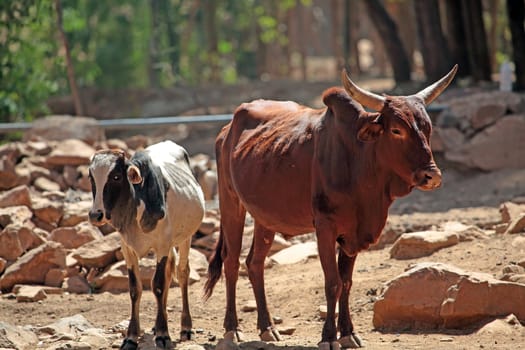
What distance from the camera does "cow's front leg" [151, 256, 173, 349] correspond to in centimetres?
869

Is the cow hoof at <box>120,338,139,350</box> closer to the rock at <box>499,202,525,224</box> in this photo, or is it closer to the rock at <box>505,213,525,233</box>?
the rock at <box>505,213,525,233</box>

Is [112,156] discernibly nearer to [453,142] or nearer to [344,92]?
[344,92]

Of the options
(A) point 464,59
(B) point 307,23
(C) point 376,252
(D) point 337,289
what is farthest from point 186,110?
(B) point 307,23

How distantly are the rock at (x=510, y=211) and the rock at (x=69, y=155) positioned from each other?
608 centimetres

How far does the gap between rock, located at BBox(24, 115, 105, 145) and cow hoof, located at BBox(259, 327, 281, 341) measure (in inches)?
336

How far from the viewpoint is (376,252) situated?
39.2 feet

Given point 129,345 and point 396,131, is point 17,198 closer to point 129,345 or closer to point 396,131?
point 129,345

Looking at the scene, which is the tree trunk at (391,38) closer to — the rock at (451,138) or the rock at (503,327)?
the rock at (451,138)

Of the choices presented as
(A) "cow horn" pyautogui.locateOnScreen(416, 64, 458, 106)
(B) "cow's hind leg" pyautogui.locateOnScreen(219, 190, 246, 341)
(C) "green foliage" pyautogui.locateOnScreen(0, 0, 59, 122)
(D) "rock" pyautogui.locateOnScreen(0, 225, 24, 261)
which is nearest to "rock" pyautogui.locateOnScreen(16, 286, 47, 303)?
(D) "rock" pyautogui.locateOnScreen(0, 225, 24, 261)

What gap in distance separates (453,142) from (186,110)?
8316 mm

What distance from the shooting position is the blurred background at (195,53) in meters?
19.6

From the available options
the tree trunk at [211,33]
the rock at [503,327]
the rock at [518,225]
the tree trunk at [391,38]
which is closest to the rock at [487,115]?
the rock at [518,225]

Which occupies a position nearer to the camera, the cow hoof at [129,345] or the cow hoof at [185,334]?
the cow hoof at [129,345]

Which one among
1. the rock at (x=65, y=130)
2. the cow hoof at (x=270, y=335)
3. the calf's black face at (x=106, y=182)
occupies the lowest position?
the cow hoof at (x=270, y=335)
